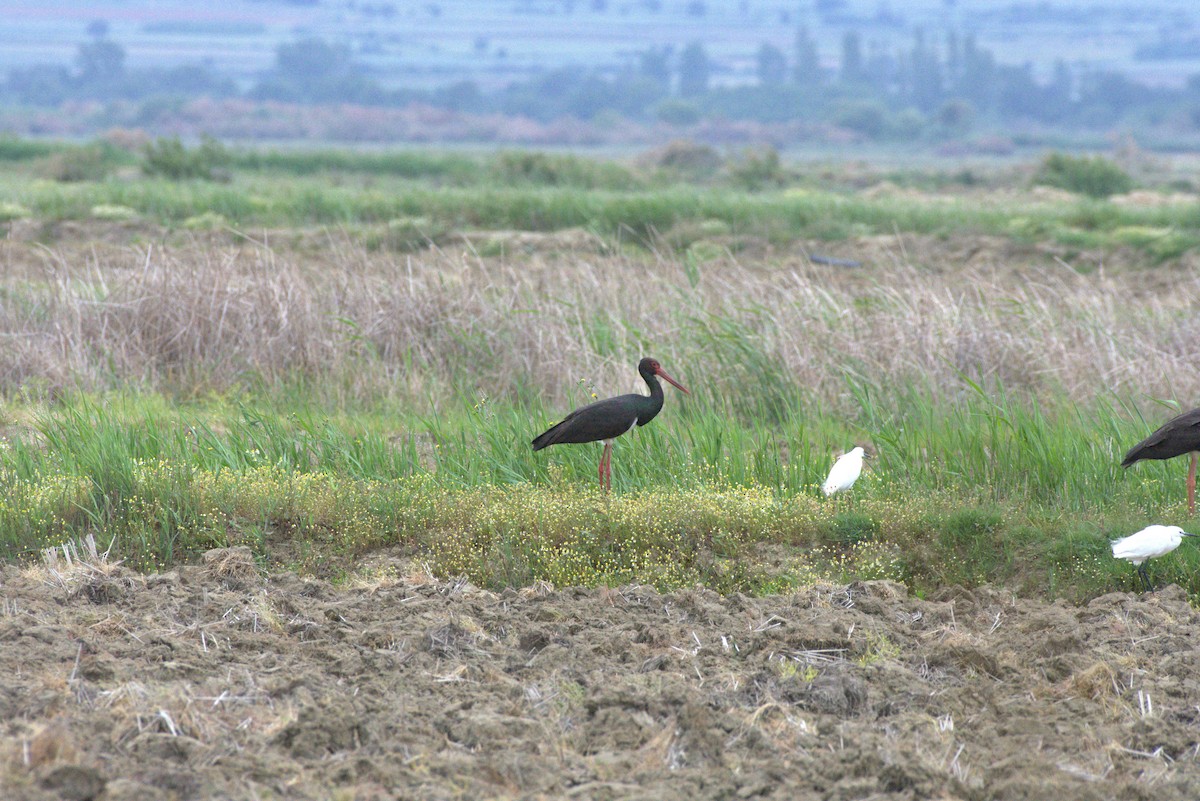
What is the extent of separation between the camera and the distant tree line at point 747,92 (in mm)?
131725

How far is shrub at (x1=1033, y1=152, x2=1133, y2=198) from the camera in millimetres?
37062

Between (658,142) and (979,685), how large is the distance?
4363 inches

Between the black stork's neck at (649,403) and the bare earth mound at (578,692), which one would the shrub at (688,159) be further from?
the bare earth mound at (578,692)

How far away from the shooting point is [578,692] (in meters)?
5.35

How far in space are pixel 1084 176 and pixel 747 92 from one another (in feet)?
378

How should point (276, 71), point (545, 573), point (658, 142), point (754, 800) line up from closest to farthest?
point (754, 800)
point (545, 573)
point (658, 142)
point (276, 71)

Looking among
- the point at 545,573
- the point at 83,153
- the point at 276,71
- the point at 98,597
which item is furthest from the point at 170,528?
the point at 276,71

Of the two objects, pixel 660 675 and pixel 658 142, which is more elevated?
pixel 660 675

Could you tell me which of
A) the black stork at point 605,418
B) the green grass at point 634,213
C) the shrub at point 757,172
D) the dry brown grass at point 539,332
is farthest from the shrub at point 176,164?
the black stork at point 605,418

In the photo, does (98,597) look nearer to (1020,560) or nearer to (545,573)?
(545,573)

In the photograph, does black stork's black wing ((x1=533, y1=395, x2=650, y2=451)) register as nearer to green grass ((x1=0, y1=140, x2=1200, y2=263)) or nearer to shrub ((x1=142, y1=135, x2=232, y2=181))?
green grass ((x1=0, y1=140, x2=1200, y2=263))

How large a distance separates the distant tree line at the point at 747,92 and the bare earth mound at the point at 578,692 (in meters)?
116

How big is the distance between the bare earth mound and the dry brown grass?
3.87 m

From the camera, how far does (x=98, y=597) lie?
20.9ft
